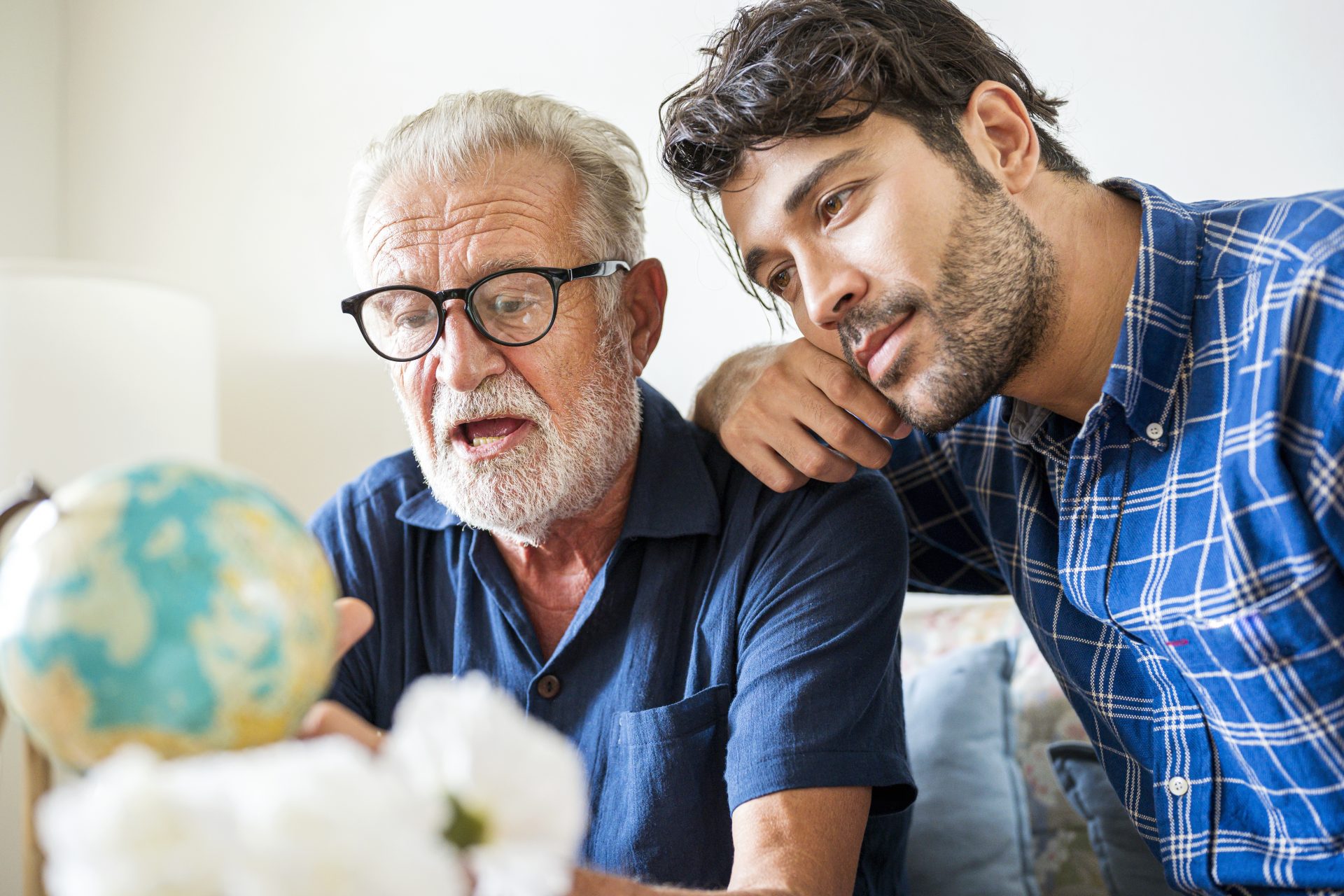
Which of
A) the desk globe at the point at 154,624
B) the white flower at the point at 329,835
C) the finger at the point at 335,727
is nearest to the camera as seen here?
the white flower at the point at 329,835

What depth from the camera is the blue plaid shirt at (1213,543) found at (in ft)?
3.43

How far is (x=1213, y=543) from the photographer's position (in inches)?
43.6

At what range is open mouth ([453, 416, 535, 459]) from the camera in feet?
4.43

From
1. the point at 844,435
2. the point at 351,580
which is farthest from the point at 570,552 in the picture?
the point at 844,435

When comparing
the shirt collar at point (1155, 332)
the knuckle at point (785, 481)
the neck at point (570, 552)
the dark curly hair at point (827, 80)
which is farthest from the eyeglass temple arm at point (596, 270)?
the shirt collar at point (1155, 332)

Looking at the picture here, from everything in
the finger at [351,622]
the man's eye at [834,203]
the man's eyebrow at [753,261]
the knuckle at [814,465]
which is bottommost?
the finger at [351,622]

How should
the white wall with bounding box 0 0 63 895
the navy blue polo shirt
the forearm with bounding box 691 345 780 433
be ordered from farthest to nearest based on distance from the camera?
the white wall with bounding box 0 0 63 895 → the forearm with bounding box 691 345 780 433 → the navy blue polo shirt

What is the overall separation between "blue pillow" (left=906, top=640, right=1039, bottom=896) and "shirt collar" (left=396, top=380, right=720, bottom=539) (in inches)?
23.1

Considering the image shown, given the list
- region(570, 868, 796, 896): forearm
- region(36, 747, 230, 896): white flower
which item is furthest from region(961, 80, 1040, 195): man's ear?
region(36, 747, 230, 896): white flower

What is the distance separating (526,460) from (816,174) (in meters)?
0.50

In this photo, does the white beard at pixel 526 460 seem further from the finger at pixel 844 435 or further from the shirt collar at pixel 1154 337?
the shirt collar at pixel 1154 337

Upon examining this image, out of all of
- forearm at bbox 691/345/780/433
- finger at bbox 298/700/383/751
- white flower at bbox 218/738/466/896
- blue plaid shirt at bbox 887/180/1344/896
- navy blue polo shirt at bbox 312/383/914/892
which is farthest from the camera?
forearm at bbox 691/345/780/433

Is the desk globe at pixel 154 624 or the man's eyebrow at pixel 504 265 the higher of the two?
the man's eyebrow at pixel 504 265

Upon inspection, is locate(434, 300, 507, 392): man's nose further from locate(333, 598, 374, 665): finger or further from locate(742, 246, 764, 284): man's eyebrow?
locate(333, 598, 374, 665): finger
